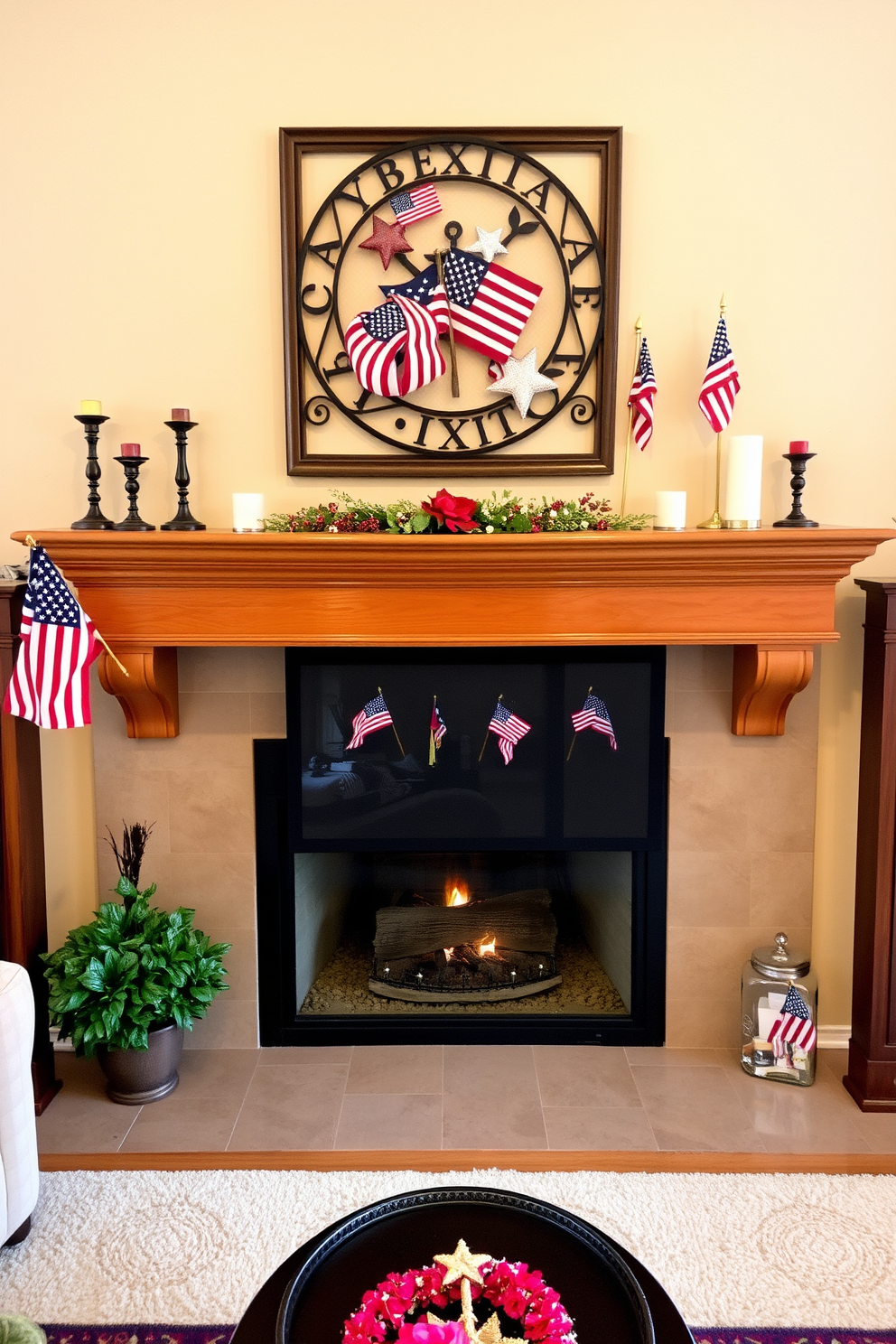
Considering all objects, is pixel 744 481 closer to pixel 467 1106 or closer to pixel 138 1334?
pixel 467 1106

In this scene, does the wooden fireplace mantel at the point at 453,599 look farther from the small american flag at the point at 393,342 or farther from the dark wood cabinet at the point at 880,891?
the small american flag at the point at 393,342

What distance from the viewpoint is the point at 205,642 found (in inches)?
100

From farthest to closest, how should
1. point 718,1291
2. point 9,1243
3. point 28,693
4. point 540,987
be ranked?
1. point 540,987
2. point 28,693
3. point 9,1243
4. point 718,1291

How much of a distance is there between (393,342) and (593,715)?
1.18 meters

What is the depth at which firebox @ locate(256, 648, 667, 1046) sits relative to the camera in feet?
9.04

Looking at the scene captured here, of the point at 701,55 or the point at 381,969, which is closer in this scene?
the point at 701,55

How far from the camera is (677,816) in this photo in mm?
2846

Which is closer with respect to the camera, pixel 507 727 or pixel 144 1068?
pixel 144 1068

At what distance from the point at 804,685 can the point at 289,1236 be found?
1878 millimetres

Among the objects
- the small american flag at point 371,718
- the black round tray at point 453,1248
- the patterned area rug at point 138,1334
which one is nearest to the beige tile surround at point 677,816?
the small american flag at point 371,718

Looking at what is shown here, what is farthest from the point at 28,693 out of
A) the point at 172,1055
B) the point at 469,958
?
the point at 469,958

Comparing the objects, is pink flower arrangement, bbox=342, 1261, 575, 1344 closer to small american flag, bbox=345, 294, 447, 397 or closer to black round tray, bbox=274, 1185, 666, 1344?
black round tray, bbox=274, 1185, 666, 1344

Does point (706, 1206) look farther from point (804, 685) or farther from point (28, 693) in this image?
A: point (28, 693)

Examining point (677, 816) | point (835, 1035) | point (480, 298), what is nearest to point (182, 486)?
point (480, 298)
